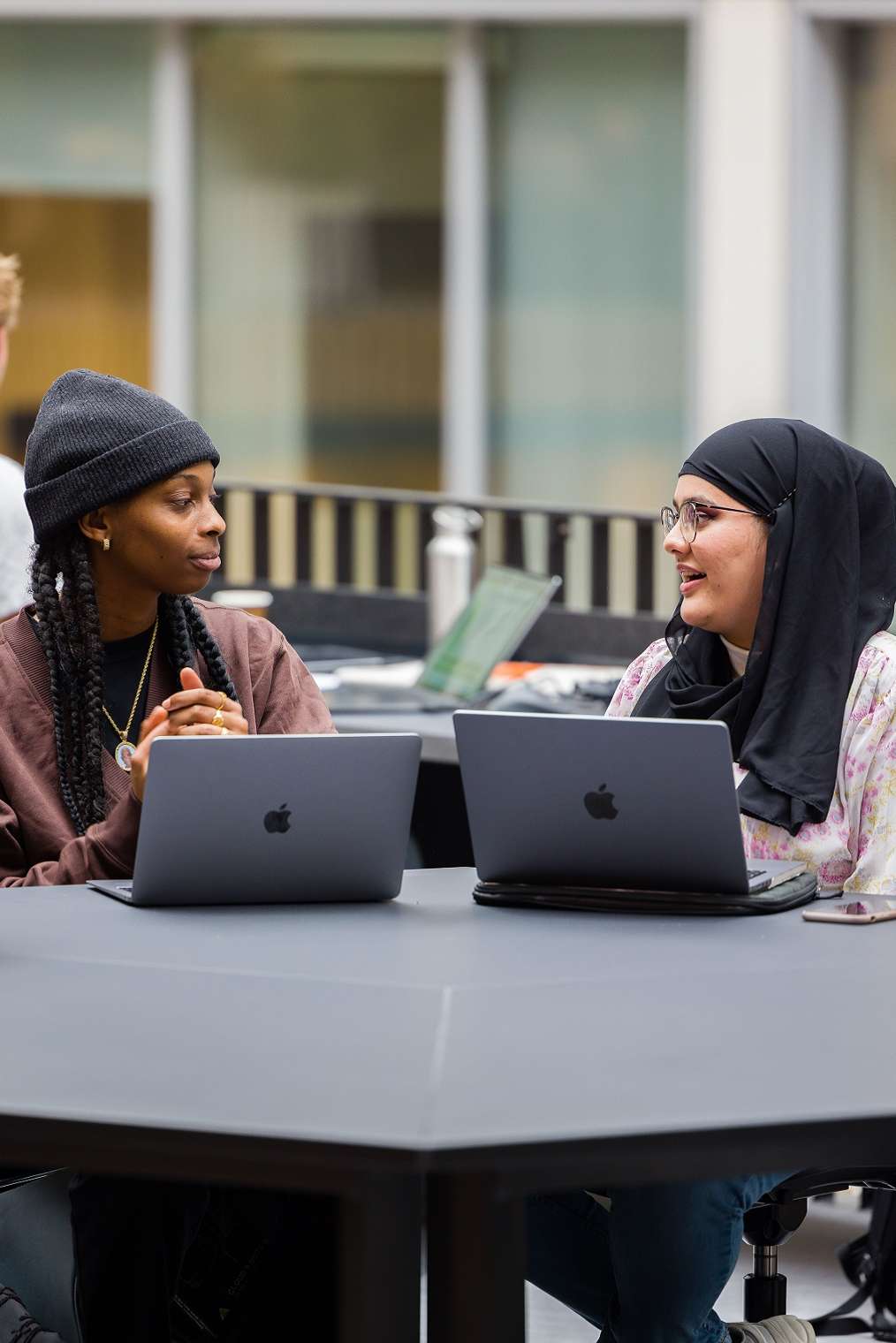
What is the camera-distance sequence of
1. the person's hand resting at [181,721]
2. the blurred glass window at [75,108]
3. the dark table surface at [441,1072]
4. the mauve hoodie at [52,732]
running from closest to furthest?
the dark table surface at [441,1072]
the person's hand resting at [181,721]
the mauve hoodie at [52,732]
the blurred glass window at [75,108]

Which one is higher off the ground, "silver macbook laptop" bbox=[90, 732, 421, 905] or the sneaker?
"silver macbook laptop" bbox=[90, 732, 421, 905]

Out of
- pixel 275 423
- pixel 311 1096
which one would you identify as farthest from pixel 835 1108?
pixel 275 423

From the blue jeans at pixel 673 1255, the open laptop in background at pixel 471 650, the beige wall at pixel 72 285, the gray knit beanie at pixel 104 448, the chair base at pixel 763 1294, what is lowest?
the chair base at pixel 763 1294

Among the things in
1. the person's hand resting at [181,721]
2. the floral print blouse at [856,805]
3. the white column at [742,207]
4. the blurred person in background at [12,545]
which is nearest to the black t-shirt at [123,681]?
the person's hand resting at [181,721]

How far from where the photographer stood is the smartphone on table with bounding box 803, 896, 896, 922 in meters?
1.93

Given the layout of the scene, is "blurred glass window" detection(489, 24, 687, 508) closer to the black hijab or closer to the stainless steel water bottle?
the stainless steel water bottle

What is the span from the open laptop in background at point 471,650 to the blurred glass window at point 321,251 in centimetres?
395

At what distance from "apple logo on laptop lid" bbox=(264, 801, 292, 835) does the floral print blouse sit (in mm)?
560

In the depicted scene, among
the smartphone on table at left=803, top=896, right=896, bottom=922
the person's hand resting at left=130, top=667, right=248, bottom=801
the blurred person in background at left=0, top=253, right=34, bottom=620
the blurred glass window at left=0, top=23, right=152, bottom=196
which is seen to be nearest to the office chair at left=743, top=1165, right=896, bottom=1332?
the smartphone on table at left=803, top=896, right=896, bottom=922

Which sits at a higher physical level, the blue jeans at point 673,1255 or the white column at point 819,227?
the white column at point 819,227

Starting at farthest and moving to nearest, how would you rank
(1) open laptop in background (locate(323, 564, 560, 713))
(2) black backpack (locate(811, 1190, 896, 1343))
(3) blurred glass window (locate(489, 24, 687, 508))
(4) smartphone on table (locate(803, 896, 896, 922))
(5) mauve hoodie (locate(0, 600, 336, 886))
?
(3) blurred glass window (locate(489, 24, 687, 508)) < (1) open laptop in background (locate(323, 564, 560, 713)) < (2) black backpack (locate(811, 1190, 896, 1343)) < (5) mauve hoodie (locate(0, 600, 336, 886)) < (4) smartphone on table (locate(803, 896, 896, 922))

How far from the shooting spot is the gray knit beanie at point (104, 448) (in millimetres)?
2342

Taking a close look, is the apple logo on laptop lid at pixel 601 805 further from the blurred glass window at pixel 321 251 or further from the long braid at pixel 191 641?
→ the blurred glass window at pixel 321 251

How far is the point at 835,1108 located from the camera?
1378mm
